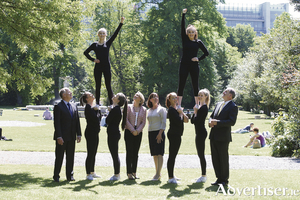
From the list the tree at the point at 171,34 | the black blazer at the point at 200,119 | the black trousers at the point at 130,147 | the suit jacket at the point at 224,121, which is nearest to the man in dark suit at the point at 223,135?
the suit jacket at the point at 224,121

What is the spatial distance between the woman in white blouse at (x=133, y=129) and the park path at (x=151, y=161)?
3058 mm

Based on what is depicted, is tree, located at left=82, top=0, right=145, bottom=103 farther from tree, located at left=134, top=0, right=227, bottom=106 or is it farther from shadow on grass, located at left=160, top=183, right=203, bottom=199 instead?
shadow on grass, located at left=160, top=183, right=203, bottom=199

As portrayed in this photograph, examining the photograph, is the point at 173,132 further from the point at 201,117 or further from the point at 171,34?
the point at 171,34

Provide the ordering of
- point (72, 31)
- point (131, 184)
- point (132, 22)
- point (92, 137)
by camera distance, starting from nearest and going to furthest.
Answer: point (131, 184) → point (92, 137) → point (72, 31) → point (132, 22)

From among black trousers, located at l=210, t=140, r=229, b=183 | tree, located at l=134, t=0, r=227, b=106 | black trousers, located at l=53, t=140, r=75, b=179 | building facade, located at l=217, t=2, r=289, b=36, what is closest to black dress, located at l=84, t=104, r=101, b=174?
black trousers, located at l=53, t=140, r=75, b=179

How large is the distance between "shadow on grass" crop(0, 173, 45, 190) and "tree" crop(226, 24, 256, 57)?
243 feet

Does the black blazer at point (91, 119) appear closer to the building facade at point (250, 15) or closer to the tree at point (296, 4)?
the tree at point (296, 4)

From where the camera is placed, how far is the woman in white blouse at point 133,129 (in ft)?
25.7

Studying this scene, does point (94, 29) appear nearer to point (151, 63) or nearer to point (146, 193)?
point (151, 63)

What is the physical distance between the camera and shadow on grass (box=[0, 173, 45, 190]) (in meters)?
7.08

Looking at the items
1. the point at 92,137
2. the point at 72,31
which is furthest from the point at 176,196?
the point at 72,31

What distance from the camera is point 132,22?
43812mm

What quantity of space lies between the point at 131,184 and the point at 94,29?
131 ft

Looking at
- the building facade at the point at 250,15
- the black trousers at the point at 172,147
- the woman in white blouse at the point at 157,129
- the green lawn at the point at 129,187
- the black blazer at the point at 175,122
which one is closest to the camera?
the green lawn at the point at 129,187
